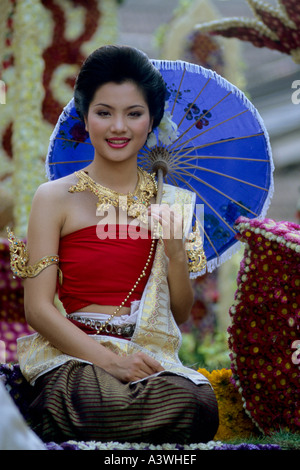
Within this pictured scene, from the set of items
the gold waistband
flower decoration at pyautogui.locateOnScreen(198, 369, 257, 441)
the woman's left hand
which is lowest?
flower decoration at pyautogui.locateOnScreen(198, 369, 257, 441)

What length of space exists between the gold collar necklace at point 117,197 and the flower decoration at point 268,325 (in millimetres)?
361

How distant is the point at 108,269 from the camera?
97.8 inches

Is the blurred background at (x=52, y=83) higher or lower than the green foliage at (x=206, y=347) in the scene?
higher

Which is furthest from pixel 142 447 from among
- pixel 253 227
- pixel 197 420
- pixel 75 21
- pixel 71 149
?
pixel 75 21

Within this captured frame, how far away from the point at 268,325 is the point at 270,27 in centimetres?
158

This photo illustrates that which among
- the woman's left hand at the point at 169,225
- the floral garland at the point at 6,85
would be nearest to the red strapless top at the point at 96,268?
the woman's left hand at the point at 169,225

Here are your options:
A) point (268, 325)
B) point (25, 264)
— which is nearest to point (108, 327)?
point (25, 264)

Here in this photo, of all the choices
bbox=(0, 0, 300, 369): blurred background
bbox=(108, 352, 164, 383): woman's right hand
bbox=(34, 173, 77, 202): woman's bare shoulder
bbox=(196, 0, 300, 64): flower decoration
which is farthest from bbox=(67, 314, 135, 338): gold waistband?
bbox=(196, 0, 300, 64): flower decoration

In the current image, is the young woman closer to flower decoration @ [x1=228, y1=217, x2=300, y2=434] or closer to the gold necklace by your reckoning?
the gold necklace

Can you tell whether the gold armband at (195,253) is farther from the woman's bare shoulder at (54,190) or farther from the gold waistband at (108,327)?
the woman's bare shoulder at (54,190)

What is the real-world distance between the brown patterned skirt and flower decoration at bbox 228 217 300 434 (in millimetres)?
450

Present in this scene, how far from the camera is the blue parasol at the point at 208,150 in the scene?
9.22ft

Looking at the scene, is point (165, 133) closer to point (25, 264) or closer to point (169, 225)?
point (169, 225)

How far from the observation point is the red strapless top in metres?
2.47
